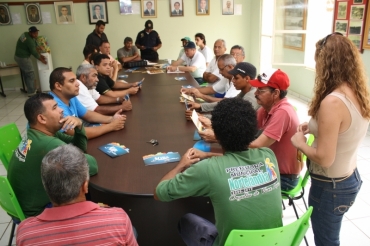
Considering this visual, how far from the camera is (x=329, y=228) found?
164 cm

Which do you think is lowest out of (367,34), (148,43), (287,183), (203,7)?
(287,183)

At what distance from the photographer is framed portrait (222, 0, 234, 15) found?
779 centimetres

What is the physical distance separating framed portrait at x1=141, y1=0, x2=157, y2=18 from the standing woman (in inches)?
259

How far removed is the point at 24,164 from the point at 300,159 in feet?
5.48

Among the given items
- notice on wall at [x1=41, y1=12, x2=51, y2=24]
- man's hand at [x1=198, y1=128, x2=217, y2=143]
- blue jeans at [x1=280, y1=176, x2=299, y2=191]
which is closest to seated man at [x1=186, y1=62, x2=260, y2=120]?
man's hand at [x1=198, y1=128, x2=217, y2=143]

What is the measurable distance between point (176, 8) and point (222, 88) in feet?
14.8

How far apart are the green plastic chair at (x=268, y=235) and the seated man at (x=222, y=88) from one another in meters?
2.05

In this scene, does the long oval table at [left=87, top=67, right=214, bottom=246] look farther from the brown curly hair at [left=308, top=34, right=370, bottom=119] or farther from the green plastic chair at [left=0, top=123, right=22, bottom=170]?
the brown curly hair at [left=308, top=34, right=370, bottom=119]

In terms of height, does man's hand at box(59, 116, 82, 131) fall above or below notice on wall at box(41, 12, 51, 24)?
below

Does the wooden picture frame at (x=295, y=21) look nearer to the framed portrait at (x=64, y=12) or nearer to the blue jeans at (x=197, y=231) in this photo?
the framed portrait at (x=64, y=12)

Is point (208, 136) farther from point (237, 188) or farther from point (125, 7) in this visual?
point (125, 7)

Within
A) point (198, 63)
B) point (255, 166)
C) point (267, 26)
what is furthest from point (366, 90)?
point (267, 26)

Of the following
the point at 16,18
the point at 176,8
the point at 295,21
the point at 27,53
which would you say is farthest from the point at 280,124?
the point at 16,18

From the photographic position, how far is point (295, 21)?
625 cm
